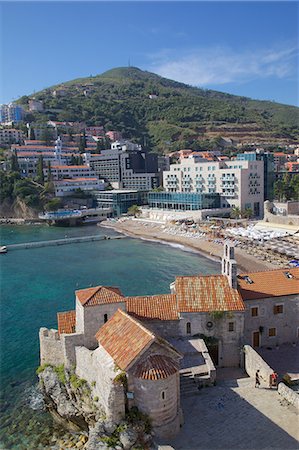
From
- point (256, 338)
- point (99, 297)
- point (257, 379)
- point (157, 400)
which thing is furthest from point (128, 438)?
point (256, 338)

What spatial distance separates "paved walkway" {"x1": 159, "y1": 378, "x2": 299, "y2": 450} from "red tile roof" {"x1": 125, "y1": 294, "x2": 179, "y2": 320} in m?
4.89

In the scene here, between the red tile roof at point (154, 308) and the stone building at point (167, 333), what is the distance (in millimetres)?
58

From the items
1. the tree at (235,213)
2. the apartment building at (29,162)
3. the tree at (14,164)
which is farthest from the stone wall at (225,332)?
the apartment building at (29,162)

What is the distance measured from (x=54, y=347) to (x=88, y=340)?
3.07m

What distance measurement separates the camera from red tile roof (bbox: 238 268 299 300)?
81.6 feet

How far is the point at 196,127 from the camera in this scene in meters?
197

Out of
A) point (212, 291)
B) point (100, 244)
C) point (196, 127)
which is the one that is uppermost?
point (196, 127)

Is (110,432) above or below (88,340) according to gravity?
below

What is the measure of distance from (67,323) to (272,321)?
504 inches

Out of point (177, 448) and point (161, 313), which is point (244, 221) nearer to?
point (161, 313)

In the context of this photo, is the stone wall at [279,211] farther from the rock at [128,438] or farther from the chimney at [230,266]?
the rock at [128,438]

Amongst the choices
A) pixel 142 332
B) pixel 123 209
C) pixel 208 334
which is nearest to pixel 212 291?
pixel 208 334

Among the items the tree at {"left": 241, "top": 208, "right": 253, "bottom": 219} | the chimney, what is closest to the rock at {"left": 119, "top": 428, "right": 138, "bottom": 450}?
the chimney

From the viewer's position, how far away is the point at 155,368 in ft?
53.1
